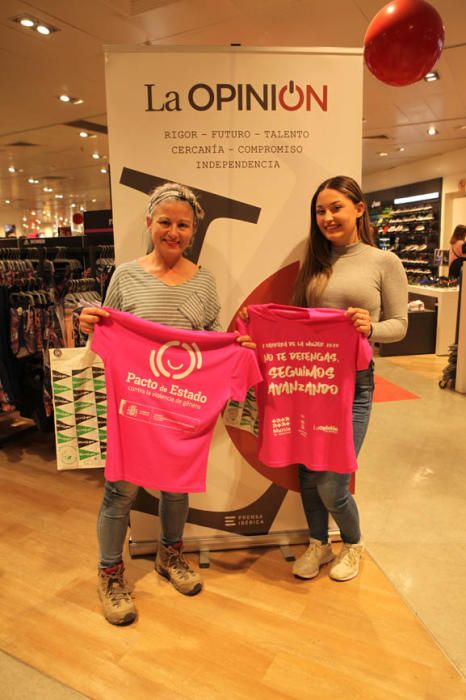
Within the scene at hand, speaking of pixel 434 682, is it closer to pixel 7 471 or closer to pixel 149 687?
pixel 149 687

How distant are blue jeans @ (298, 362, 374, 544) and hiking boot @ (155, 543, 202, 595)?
54 centimetres

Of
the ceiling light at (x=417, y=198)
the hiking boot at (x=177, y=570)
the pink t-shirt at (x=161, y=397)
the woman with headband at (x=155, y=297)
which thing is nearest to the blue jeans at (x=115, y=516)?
the woman with headband at (x=155, y=297)

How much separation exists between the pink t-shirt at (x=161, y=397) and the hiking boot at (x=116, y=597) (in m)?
0.47

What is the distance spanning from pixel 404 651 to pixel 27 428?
3.12 metres

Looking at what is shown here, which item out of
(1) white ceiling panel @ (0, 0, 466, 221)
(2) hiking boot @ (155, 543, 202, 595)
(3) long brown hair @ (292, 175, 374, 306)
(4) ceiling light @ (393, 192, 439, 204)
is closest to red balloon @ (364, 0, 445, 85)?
(3) long brown hair @ (292, 175, 374, 306)

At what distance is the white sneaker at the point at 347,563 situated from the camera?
215 cm

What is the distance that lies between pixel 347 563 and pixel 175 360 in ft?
3.84

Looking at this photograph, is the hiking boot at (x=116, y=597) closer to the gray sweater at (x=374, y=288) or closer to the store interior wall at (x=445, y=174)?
the gray sweater at (x=374, y=288)

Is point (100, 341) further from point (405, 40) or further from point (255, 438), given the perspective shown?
point (405, 40)

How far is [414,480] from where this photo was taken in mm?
3125

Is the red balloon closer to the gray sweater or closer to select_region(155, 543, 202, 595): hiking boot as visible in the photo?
the gray sweater

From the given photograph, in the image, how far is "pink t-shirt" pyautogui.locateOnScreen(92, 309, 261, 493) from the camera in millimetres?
1781

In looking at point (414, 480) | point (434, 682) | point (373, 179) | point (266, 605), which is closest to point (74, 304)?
point (266, 605)

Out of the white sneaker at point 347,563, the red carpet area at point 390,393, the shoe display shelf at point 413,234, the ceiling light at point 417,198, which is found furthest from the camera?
the shoe display shelf at point 413,234
